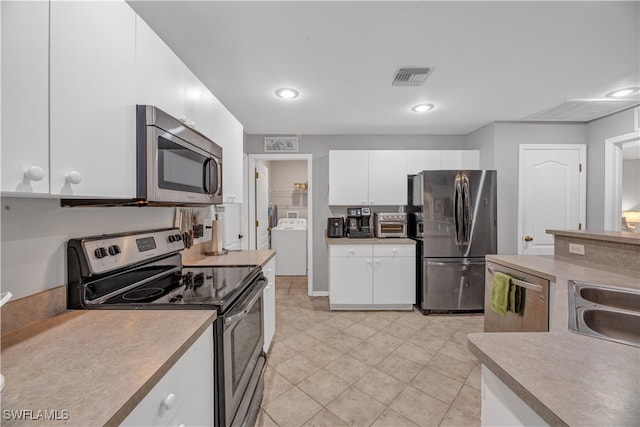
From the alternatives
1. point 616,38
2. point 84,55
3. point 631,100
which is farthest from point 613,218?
point 84,55

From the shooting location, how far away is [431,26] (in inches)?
57.9

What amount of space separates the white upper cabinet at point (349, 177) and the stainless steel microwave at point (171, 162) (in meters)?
1.96

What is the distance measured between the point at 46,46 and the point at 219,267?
1300 millimetres

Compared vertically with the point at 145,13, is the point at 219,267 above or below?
below

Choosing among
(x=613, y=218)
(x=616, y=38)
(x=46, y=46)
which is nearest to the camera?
(x=46, y=46)

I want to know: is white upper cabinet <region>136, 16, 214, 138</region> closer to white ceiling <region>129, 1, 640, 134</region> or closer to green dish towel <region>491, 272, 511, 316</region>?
white ceiling <region>129, 1, 640, 134</region>

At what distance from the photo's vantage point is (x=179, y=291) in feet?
4.05

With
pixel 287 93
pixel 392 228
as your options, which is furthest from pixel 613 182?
pixel 287 93

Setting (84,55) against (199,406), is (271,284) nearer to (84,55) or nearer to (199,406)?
(199,406)

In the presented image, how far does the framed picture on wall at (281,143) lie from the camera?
3.57 meters

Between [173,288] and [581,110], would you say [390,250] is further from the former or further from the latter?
[581,110]

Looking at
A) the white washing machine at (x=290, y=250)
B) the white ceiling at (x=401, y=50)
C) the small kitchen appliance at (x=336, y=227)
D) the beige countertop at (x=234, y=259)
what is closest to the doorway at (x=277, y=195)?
the white washing machine at (x=290, y=250)

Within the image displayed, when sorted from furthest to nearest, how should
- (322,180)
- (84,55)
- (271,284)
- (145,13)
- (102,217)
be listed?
1. (322,180)
2. (271,284)
3. (145,13)
4. (102,217)
5. (84,55)

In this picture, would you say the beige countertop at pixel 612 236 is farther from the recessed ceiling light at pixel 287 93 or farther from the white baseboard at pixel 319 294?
the white baseboard at pixel 319 294
